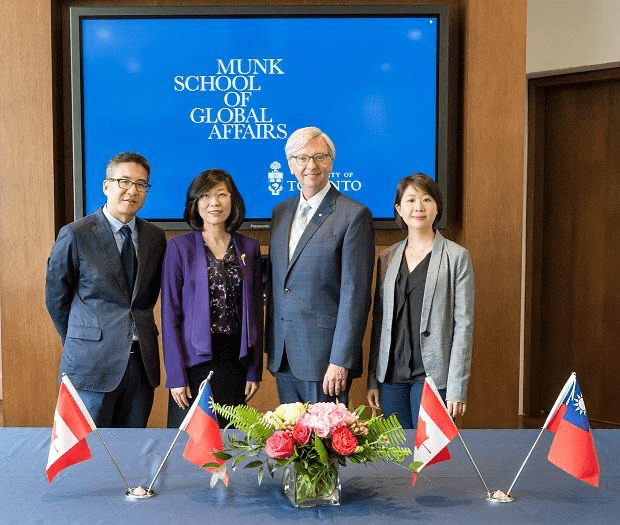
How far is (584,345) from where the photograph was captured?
16.1 ft

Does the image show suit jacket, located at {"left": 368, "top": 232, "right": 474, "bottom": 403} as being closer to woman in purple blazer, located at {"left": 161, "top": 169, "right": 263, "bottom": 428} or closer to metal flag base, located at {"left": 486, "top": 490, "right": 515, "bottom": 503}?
woman in purple blazer, located at {"left": 161, "top": 169, "right": 263, "bottom": 428}

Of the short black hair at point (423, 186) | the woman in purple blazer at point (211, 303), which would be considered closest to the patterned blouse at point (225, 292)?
the woman in purple blazer at point (211, 303)

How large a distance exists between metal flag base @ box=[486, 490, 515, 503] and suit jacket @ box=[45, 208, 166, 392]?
1.50m

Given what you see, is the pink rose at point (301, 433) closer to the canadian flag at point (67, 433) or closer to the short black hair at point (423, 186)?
the canadian flag at point (67, 433)

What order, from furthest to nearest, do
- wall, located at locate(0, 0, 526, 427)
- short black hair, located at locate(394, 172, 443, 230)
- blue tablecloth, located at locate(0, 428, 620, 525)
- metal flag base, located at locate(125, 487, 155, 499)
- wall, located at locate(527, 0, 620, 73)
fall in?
wall, located at locate(527, 0, 620, 73) < wall, located at locate(0, 0, 526, 427) < short black hair, located at locate(394, 172, 443, 230) < metal flag base, located at locate(125, 487, 155, 499) < blue tablecloth, located at locate(0, 428, 620, 525)

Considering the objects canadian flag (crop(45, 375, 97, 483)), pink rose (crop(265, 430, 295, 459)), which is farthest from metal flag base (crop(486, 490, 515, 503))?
canadian flag (crop(45, 375, 97, 483))

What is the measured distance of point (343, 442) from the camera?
5.67 ft

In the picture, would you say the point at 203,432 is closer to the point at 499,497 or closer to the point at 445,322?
the point at 499,497

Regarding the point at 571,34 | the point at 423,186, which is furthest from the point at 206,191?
the point at 571,34

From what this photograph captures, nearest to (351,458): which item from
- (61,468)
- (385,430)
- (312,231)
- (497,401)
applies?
(385,430)

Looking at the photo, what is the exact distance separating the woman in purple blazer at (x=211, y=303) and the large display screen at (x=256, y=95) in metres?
1.19

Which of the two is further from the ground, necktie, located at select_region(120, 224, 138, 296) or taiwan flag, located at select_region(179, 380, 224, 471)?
necktie, located at select_region(120, 224, 138, 296)

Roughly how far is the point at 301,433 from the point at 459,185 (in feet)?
8.82

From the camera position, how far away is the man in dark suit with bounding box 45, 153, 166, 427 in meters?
2.90
